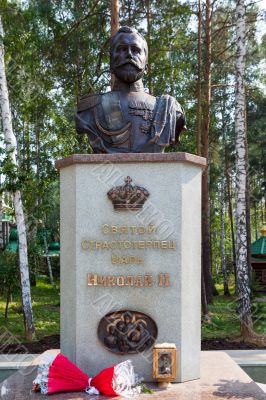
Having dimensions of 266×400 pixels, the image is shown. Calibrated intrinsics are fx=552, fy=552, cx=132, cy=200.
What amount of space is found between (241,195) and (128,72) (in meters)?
4.53

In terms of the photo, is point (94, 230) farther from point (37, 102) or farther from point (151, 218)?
point (37, 102)

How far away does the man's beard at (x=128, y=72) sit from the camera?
5004 millimetres

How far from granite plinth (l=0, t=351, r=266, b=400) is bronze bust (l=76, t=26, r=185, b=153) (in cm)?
199

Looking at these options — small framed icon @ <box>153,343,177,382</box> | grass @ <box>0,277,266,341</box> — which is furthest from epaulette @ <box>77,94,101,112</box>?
grass @ <box>0,277,266,341</box>

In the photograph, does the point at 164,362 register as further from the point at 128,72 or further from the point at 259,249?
the point at 259,249

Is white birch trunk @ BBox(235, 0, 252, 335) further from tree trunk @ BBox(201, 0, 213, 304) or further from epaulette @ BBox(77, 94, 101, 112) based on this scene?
epaulette @ BBox(77, 94, 101, 112)

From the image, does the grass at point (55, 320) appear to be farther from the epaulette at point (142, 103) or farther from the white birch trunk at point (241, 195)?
the epaulette at point (142, 103)

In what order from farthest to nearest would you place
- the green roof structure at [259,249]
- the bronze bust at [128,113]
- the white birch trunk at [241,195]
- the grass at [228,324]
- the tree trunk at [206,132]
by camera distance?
the green roof structure at [259,249] < the tree trunk at [206,132] < the grass at [228,324] < the white birch trunk at [241,195] < the bronze bust at [128,113]

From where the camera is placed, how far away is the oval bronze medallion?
4567 mm

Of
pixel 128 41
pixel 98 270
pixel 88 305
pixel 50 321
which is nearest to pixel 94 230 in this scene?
pixel 98 270

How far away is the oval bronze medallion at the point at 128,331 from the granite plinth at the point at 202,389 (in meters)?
0.34

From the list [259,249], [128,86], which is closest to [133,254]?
[128,86]

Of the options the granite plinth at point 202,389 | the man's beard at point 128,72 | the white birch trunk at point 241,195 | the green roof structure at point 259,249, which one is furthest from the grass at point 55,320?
the green roof structure at point 259,249

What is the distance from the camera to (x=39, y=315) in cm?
1189
